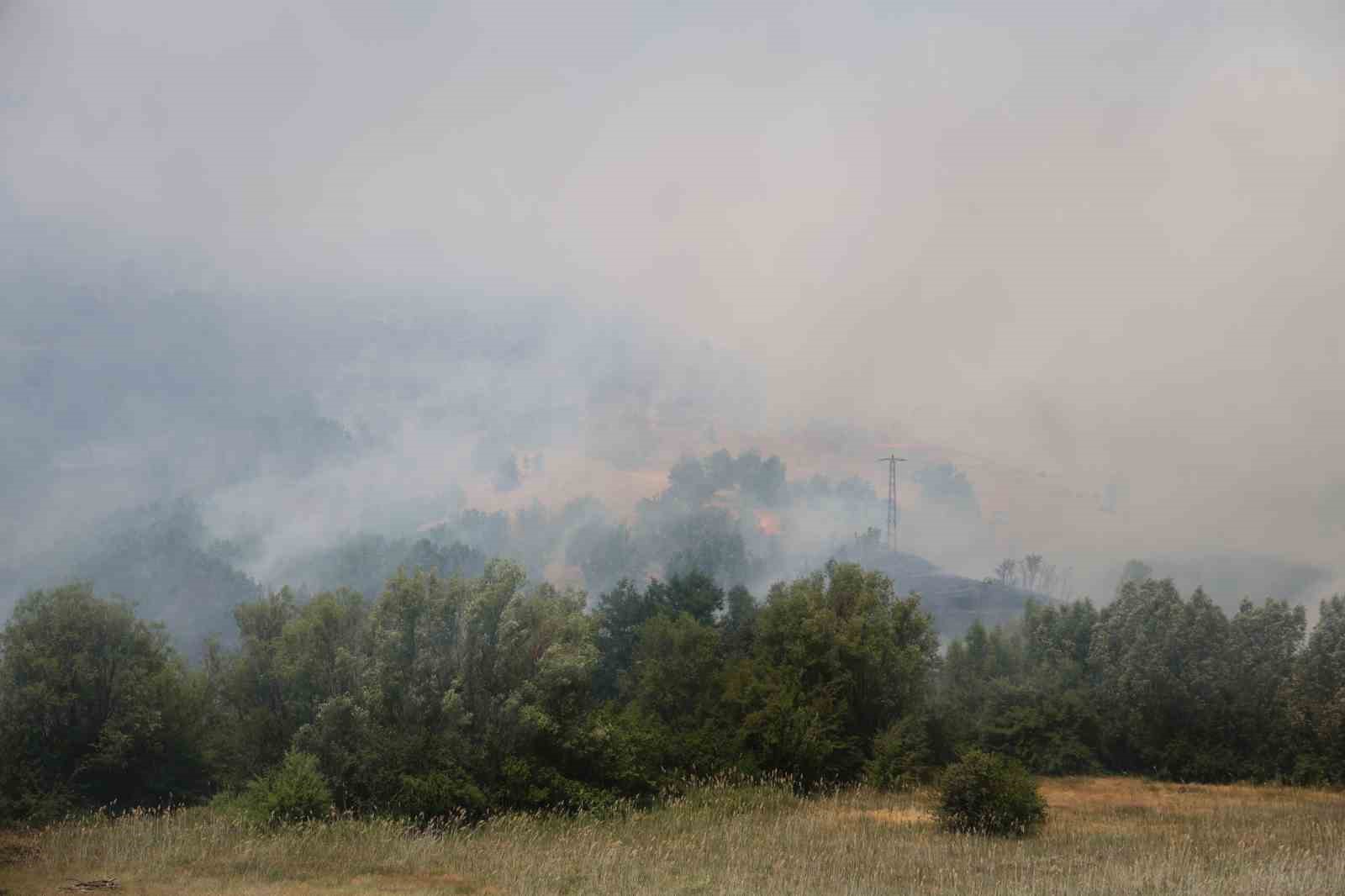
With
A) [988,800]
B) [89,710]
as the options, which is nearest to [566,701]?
[988,800]

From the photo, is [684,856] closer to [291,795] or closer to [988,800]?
[988,800]

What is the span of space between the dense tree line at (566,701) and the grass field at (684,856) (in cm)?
331

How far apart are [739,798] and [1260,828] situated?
18694 millimetres

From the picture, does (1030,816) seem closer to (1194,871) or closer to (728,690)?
(1194,871)

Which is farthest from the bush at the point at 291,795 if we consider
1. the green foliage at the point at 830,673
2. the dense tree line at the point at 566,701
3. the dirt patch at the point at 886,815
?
the green foliage at the point at 830,673

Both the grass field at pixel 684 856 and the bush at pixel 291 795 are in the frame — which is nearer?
the grass field at pixel 684 856

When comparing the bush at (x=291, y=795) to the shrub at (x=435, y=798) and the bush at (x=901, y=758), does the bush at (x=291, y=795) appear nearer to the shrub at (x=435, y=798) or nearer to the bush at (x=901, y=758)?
the shrub at (x=435, y=798)

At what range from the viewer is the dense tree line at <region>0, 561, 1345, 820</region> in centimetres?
3681

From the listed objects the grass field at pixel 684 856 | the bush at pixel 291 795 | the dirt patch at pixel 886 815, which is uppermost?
the bush at pixel 291 795

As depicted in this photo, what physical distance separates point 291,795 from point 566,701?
443 inches

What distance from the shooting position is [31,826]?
33.3 meters

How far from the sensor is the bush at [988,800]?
34.9 m

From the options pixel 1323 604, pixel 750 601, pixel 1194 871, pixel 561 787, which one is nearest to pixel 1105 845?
pixel 1194 871

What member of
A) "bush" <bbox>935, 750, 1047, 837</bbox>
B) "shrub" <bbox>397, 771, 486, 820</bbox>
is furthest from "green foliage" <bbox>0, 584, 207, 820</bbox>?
"bush" <bbox>935, 750, 1047, 837</bbox>
